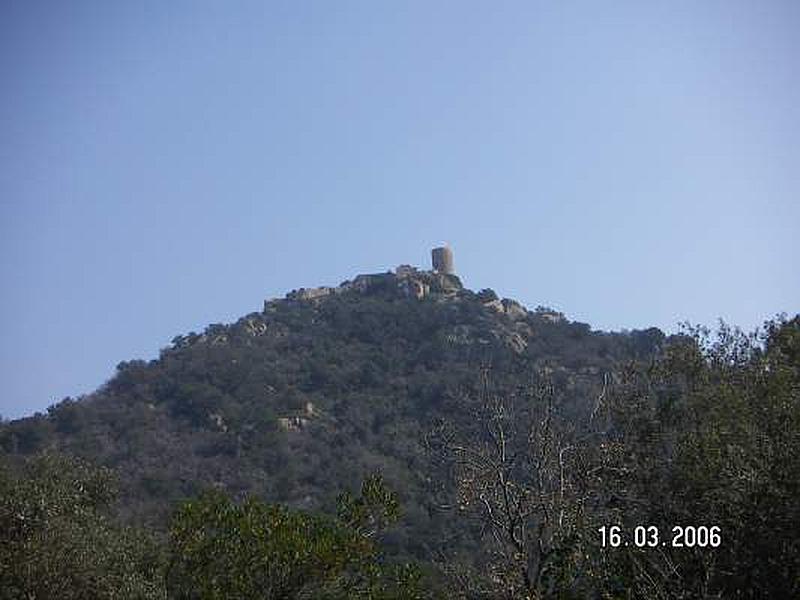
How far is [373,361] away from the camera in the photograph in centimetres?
5119

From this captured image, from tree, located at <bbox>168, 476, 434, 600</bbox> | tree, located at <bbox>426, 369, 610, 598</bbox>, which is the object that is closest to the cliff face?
tree, located at <bbox>426, 369, 610, 598</bbox>

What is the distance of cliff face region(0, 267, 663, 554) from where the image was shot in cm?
3257

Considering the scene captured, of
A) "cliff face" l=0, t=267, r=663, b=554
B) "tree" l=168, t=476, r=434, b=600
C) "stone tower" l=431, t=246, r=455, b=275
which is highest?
"stone tower" l=431, t=246, r=455, b=275

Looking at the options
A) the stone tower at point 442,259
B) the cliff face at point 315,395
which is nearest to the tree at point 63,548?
the cliff face at point 315,395

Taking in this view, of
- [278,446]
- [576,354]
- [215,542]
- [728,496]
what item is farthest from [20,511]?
[576,354]

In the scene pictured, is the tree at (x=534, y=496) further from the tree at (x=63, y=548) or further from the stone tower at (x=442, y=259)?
the stone tower at (x=442, y=259)

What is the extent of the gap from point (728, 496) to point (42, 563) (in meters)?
8.98

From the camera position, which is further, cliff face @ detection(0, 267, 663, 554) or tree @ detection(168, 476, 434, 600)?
cliff face @ detection(0, 267, 663, 554)

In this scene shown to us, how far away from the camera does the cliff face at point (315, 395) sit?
107 feet

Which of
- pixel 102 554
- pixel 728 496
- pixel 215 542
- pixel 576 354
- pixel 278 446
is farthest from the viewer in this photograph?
pixel 576 354

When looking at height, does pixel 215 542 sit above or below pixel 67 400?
below

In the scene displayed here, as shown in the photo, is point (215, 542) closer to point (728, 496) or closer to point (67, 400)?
point (728, 496)

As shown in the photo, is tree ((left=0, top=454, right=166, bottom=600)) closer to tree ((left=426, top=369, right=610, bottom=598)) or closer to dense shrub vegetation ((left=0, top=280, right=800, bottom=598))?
dense shrub vegetation ((left=0, top=280, right=800, bottom=598))

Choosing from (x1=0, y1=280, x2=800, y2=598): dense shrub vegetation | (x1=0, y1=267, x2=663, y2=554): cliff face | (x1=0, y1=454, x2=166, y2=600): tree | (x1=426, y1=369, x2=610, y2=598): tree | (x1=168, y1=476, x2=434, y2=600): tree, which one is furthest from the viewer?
(x1=0, y1=267, x2=663, y2=554): cliff face
